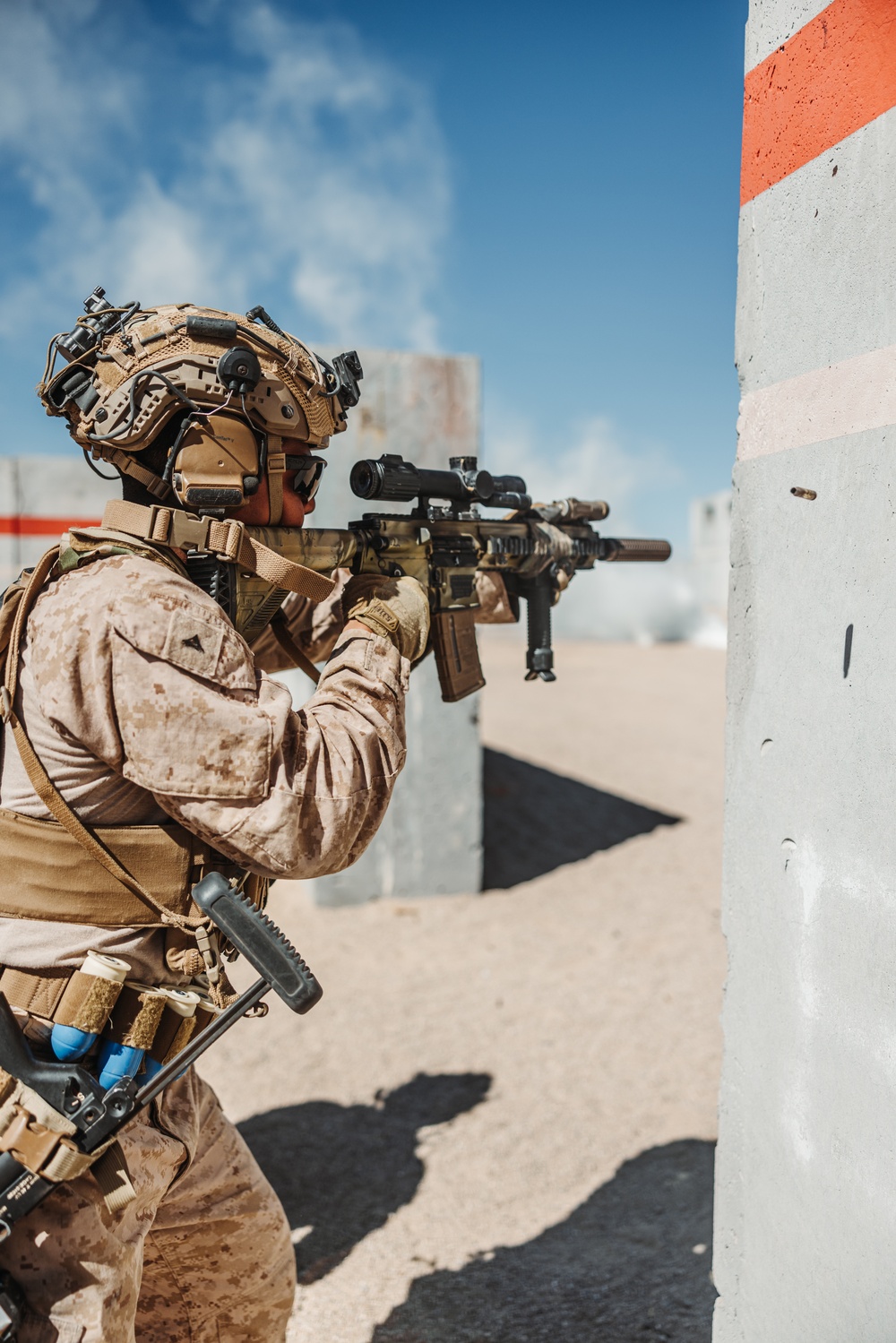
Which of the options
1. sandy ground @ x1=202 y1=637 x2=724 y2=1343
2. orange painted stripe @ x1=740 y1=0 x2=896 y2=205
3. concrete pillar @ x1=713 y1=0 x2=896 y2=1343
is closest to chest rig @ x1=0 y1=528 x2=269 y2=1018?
concrete pillar @ x1=713 y1=0 x2=896 y2=1343

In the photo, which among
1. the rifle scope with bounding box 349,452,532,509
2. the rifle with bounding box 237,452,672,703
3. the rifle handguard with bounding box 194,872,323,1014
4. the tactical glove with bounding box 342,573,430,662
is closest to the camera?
the rifle handguard with bounding box 194,872,323,1014

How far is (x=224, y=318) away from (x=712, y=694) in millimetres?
13938

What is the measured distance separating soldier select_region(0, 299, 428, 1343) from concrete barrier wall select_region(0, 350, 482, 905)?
3870mm

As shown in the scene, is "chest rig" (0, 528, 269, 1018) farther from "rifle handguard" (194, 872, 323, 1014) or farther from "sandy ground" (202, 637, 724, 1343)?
"sandy ground" (202, 637, 724, 1343)

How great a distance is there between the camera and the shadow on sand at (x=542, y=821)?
7156 millimetres

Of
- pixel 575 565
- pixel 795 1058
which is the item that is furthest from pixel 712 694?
pixel 795 1058

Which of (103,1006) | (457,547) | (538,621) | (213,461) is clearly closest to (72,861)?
(103,1006)

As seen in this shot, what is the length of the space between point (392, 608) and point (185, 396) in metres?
0.60

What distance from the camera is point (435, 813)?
6391mm

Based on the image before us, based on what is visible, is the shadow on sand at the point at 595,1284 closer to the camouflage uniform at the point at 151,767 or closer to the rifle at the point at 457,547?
the camouflage uniform at the point at 151,767

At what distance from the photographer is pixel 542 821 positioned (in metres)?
7.84

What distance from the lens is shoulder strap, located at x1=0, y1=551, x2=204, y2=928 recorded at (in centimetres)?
177

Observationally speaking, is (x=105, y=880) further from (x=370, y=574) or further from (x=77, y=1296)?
(x=370, y=574)

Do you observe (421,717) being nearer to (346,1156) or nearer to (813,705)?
(346,1156)
